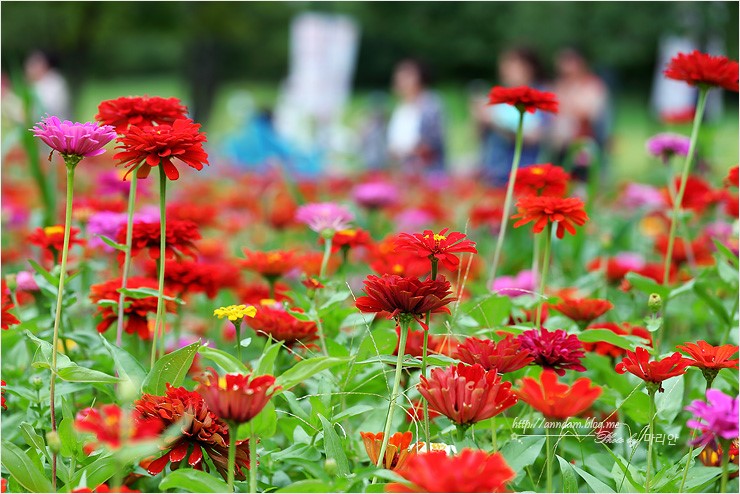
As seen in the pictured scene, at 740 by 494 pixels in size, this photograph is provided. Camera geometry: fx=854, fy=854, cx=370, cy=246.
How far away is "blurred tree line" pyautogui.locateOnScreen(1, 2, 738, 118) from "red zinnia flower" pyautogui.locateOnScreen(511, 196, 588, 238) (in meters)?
1.55

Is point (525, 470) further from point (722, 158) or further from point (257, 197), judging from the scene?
point (722, 158)

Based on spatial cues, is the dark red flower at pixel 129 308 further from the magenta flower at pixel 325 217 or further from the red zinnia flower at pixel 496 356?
the red zinnia flower at pixel 496 356

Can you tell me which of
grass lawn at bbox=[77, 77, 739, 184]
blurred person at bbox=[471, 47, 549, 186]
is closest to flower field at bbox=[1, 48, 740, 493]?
blurred person at bbox=[471, 47, 549, 186]

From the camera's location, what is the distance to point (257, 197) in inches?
117

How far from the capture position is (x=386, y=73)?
22.4 metres

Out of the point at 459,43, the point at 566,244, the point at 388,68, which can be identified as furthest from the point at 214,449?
the point at 388,68

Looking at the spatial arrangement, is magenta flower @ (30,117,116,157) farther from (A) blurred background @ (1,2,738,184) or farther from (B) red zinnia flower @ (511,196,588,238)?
(A) blurred background @ (1,2,738,184)

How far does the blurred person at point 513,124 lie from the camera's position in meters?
4.00

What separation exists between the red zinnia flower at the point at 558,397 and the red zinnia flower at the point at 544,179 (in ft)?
1.78

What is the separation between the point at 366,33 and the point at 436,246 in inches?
848

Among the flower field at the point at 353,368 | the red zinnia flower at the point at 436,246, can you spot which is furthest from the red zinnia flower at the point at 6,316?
the red zinnia flower at the point at 436,246

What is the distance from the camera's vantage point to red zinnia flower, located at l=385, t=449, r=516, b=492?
55 cm

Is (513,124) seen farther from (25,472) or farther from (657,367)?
(25,472)

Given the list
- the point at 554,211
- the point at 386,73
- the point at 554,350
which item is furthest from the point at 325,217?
the point at 386,73
